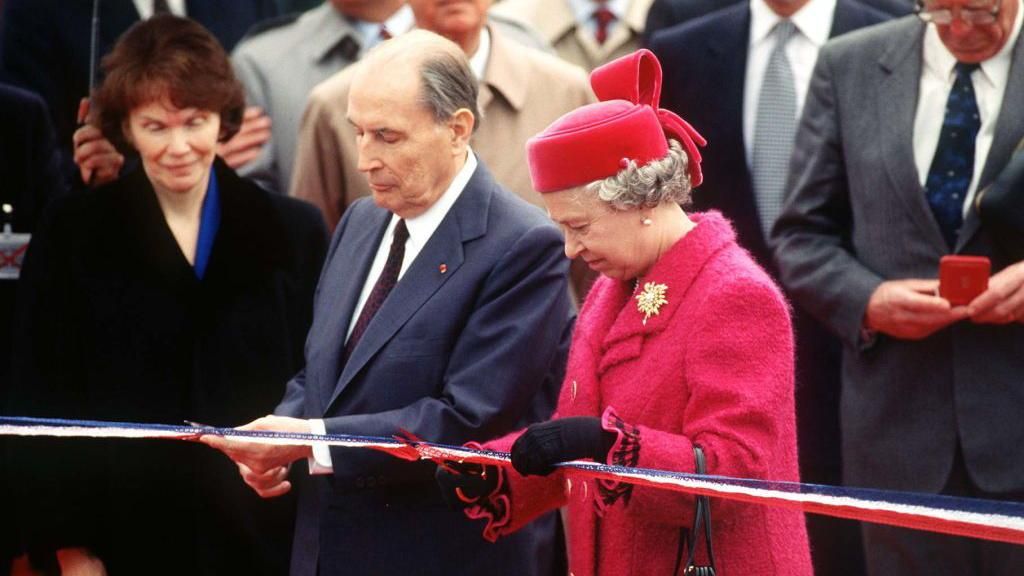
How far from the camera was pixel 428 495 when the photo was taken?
438cm

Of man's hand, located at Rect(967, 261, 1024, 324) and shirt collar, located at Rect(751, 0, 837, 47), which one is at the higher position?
shirt collar, located at Rect(751, 0, 837, 47)

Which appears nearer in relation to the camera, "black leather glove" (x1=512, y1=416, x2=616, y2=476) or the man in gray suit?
"black leather glove" (x1=512, y1=416, x2=616, y2=476)

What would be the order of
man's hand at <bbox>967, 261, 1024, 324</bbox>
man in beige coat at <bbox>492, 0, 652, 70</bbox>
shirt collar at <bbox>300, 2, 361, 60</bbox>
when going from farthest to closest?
man in beige coat at <bbox>492, 0, 652, 70</bbox> < shirt collar at <bbox>300, 2, 361, 60</bbox> < man's hand at <bbox>967, 261, 1024, 324</bbox>

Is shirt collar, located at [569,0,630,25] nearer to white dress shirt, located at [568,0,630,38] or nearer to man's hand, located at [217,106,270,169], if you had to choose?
white dress shirt, located at [568,0,630,38]

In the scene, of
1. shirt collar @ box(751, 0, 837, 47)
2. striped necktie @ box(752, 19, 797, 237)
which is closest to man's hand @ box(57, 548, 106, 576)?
striped necktie @ box(752, 19, 797, 237)

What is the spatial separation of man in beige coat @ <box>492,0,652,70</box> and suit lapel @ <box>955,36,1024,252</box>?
192cm

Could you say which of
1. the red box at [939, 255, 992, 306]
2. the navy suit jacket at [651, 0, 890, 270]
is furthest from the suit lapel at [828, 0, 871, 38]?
the red box at [939, 255, 992, 306]

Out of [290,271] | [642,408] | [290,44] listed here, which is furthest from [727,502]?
[290,44]

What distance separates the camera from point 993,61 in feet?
17.3

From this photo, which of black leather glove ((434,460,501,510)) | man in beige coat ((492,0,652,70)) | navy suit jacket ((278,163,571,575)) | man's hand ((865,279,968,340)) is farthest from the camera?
man in beige coat ((492,0,652,70))

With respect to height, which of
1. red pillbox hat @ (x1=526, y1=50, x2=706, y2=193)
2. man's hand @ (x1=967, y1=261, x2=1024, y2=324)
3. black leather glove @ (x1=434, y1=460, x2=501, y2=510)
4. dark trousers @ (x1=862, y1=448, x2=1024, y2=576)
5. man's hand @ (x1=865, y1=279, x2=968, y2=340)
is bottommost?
dark trousers @ (x1=862, y1=448, x2=1024, y2=576)

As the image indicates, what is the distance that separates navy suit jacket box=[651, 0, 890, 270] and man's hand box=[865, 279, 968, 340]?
2.22ft

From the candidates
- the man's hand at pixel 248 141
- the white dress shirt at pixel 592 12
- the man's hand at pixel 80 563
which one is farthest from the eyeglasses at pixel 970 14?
the man's hand at pixel 80 563

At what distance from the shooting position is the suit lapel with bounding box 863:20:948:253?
526cm
